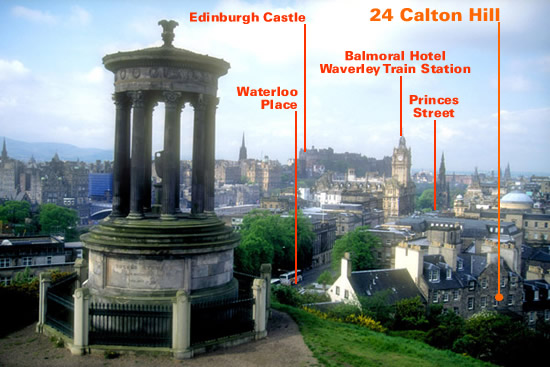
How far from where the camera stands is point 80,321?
15219 mm

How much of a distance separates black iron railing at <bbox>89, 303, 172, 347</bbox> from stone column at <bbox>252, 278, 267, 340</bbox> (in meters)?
2.80

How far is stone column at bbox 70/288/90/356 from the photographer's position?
15.2 m

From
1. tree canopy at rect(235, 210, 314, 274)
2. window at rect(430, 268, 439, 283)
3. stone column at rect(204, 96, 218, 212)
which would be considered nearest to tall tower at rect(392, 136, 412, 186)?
tree canopy at rect(235, 210, 314, 274)

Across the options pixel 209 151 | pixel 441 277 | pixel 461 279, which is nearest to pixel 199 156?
pixel 209 151

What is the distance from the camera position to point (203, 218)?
18547 millimetres

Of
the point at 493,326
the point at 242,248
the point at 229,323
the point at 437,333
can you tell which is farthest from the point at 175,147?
the point at 242,248

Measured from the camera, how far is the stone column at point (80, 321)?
50.0ft

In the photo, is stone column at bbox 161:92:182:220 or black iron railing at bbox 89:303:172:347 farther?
stone column at bbox 161:92:182:220

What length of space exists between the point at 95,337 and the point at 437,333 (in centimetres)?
1830

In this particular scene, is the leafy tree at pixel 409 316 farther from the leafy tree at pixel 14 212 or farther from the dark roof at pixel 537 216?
the dark roof at pixel 537 216

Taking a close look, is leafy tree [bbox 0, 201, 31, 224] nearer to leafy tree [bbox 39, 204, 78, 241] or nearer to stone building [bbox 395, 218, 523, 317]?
leafy tree [bbox 39, 204, 78, 241]

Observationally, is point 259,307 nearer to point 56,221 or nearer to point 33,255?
point 33,255

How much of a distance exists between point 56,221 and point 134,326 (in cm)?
7740

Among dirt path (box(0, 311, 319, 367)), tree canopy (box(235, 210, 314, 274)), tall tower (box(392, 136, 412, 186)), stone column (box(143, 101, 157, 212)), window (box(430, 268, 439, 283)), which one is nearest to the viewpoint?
dirt path (box(0, 311, 319, 367))
